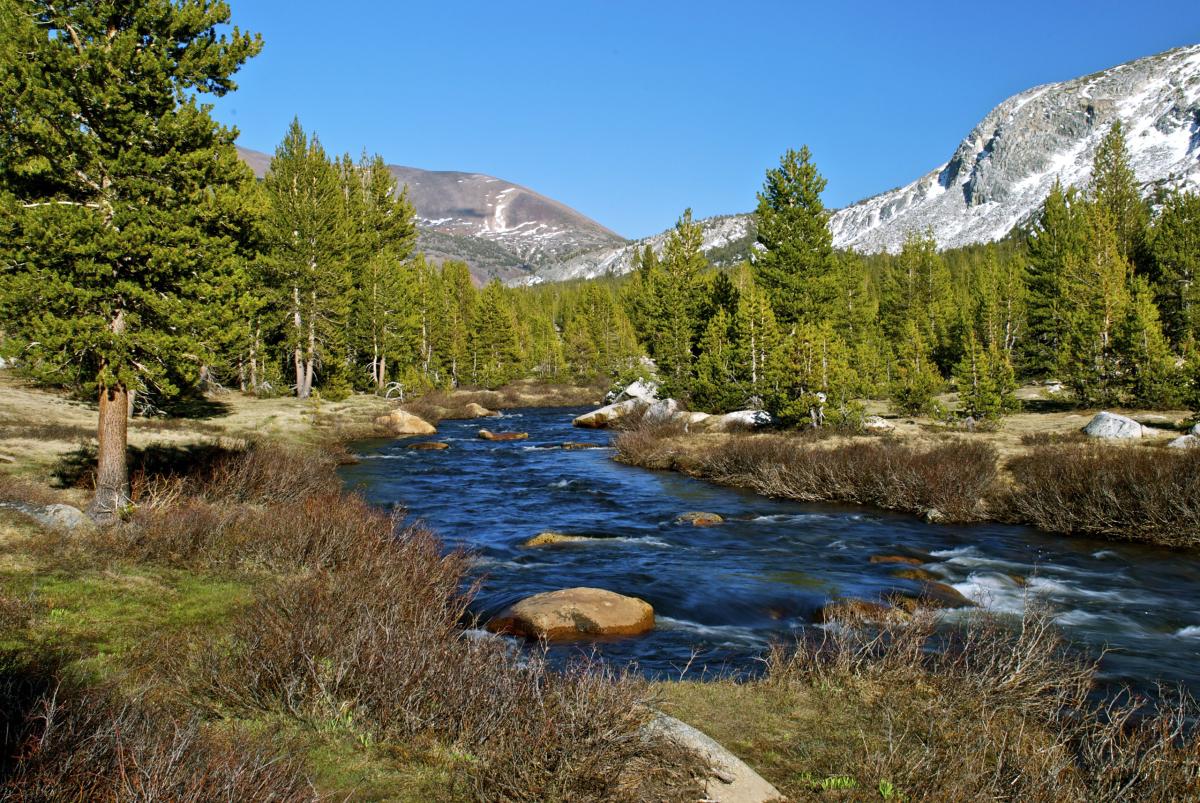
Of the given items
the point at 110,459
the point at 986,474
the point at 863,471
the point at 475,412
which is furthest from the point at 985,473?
the point at 475,412

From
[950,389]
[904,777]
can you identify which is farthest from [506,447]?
[950,389]

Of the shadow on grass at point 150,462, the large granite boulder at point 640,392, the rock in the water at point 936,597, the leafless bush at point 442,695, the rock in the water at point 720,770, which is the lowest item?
the rock in the water at point 936,597

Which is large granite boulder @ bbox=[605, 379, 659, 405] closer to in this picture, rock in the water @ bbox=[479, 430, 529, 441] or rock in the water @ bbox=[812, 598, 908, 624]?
rock in the water @ bbox=[479, 430, 529, 441]

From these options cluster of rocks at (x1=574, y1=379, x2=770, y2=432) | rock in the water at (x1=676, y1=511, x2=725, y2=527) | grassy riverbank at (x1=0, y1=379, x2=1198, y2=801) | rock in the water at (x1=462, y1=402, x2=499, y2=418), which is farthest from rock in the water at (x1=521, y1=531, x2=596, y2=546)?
rock in the water at (x1=462, y1=402, x2=499, y2=418)

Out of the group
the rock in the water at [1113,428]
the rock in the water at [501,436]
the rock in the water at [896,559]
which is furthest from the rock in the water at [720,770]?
the rock in the water at [501,436]

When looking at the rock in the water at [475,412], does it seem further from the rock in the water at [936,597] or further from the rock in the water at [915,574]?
the rock in the water at [936,597]

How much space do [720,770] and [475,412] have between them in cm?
4719

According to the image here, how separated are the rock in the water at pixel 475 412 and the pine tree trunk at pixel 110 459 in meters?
37.8

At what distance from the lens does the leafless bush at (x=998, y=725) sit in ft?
17.1

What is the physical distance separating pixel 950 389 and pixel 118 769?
5498cm

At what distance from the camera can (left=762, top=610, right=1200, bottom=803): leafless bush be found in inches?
206

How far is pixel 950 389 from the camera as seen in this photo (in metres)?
51.5

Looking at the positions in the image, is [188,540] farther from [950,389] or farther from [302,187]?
[950,389]

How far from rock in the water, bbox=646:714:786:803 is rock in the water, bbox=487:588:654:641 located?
4697 mm
